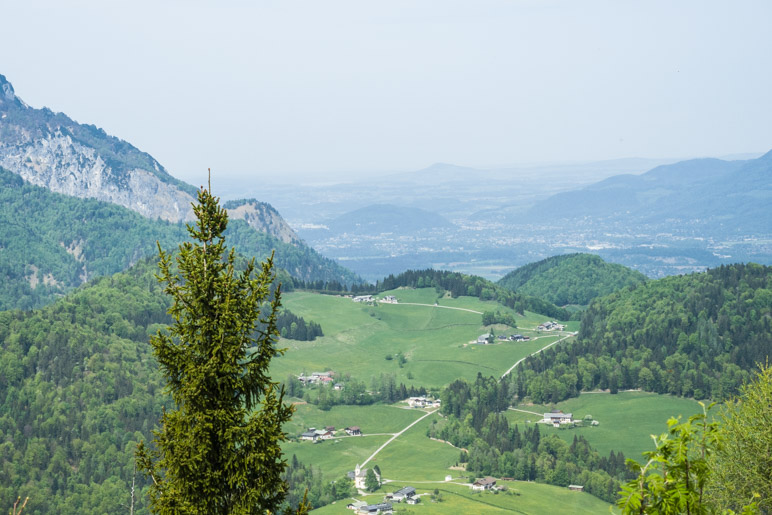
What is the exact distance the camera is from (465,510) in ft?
450

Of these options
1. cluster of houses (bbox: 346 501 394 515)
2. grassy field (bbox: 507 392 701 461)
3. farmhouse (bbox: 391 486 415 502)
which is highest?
grassy field (bbox: 507 392 701 461)

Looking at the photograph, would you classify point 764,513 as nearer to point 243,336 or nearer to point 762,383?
point 762,383

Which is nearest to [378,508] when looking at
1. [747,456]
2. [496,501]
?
[496,501]

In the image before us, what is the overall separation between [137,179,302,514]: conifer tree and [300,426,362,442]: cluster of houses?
17082 centimetres

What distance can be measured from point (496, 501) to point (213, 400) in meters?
130

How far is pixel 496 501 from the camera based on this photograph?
5719 inches

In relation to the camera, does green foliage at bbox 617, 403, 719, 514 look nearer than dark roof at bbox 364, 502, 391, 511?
Yes

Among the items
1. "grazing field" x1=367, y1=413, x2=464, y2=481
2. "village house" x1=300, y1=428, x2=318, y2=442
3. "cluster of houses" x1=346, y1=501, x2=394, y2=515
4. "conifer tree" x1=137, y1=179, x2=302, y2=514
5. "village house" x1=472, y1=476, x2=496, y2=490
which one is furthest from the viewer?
→ "village house" x1=300, y1=428, x2=318, y2=442

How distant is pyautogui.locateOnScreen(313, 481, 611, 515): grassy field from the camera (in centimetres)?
13788

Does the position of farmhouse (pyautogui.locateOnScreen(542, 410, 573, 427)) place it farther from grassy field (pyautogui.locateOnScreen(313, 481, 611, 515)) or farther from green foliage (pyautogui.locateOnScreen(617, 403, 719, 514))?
green foliage (pyautogui.locateOnScreen(617, 403, 719, 514))

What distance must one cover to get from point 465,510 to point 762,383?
10390cm

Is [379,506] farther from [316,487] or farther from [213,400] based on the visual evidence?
[213,400]

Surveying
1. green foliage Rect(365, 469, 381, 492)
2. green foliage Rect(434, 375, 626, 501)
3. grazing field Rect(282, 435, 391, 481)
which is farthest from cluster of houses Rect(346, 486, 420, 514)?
green foliage Rect(434, 375, 626, 501)

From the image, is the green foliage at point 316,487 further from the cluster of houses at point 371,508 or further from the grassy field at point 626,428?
the grassy field at point 626,428
